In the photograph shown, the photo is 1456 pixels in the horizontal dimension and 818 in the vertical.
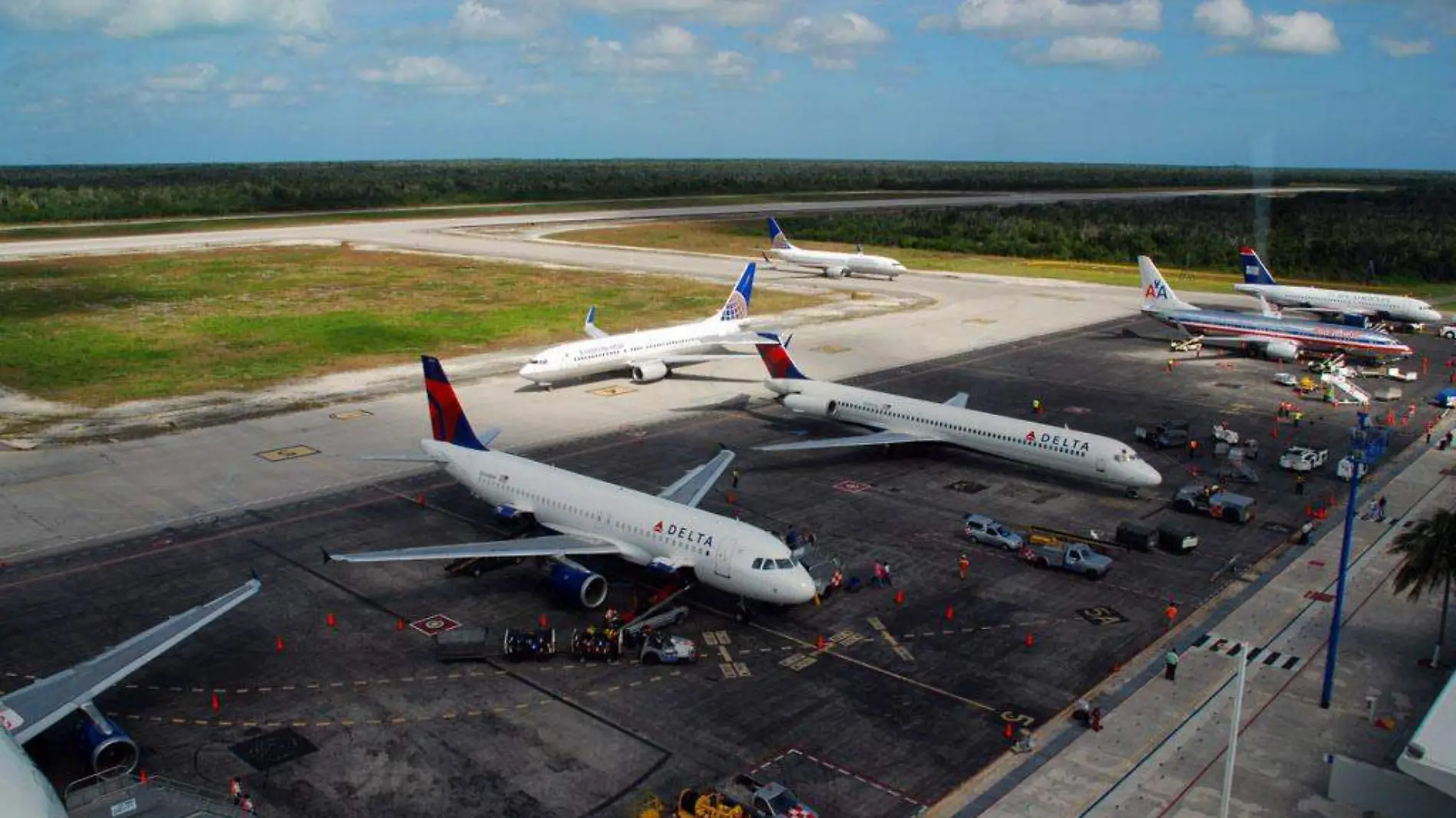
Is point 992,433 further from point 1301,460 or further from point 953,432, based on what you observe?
point 1301,460

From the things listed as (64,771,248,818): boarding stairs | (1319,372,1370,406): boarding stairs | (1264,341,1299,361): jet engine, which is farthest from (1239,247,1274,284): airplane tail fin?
(64,771,248,818): boarding stairs

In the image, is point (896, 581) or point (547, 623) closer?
point (547, 623)

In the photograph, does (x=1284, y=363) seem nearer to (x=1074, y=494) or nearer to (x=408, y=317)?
(x=1074, y=494)

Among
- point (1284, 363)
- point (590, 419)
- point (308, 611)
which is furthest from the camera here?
point (1284, 363)

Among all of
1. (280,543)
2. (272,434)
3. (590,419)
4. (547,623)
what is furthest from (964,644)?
(272,434)

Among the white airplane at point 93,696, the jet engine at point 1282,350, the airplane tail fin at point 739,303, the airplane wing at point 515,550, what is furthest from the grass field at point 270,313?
the jet engine at point 1282,350

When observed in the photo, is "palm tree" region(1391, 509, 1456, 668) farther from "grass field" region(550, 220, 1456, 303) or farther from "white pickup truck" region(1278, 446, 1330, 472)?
"grass field" region(550, 220, 1456, 303)

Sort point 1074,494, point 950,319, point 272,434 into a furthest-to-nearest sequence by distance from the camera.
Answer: point 950,319 < point 272,434 < point 1074,494

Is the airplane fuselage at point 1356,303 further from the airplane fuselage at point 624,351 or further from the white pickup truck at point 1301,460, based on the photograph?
the airplane fuselage at point 624,351
